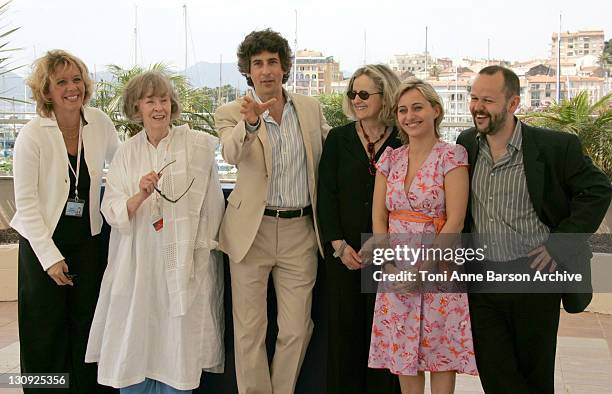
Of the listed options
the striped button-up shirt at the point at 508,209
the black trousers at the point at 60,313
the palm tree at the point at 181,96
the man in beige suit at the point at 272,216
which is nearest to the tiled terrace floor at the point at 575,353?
the black trousers at the point at 60,313

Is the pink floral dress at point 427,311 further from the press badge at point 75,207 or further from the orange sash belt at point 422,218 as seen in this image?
the press badge at point 75,207

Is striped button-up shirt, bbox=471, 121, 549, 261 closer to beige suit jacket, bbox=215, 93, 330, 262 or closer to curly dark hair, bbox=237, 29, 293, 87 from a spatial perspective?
beige suit jacket, bbox=215, 93, 330, 262

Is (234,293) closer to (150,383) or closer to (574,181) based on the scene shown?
(150,383)

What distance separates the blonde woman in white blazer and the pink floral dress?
1.28 meters

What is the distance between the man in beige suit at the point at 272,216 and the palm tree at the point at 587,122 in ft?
14.7

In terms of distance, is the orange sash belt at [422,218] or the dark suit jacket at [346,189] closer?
the orange sash belt at [422,218]

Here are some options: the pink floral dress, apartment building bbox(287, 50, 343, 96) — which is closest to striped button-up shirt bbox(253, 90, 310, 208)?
the pink floral dress

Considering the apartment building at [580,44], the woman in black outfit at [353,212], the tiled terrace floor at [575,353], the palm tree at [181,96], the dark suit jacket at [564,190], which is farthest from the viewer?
the apartment building at [580,44]

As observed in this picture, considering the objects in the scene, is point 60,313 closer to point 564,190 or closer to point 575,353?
point 564,190

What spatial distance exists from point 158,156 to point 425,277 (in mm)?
1164

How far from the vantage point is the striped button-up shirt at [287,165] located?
309 cm

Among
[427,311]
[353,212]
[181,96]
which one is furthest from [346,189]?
[181,96]

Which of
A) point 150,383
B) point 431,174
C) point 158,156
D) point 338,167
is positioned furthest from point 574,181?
point 150,383

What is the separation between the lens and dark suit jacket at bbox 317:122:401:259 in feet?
9.89
